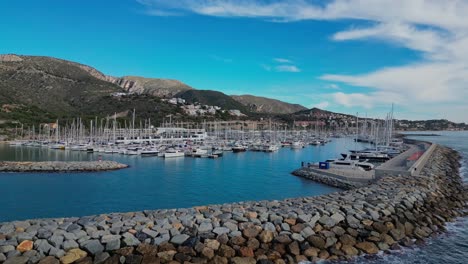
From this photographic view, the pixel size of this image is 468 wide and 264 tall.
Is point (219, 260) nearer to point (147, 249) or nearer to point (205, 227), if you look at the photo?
point (205, 227)

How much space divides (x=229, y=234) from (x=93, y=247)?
4.25 metres

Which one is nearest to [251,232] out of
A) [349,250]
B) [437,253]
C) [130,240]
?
[349,250]

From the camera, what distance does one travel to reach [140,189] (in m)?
27.7

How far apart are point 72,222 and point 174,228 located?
3.47 m

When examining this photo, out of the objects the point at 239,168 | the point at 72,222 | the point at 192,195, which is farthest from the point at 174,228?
the point at 239,168

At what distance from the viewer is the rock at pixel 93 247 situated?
10766 millimetres

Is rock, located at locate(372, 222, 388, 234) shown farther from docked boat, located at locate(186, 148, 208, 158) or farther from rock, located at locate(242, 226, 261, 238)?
docked boat, located at locate(186, 148, 208, 158)

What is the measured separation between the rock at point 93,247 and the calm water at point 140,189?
376 inches

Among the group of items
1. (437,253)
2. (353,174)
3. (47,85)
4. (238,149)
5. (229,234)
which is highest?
(47,85)

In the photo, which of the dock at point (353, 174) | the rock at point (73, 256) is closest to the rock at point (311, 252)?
the rock at point (73, 256)

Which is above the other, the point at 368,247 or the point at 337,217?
the point at 337,217

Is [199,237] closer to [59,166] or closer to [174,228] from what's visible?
[174,228]

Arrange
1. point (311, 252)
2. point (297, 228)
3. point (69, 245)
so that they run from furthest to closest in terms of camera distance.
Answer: point (297, 228) < point (311, 252) < point (69, 245)

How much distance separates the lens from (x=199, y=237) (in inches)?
471
